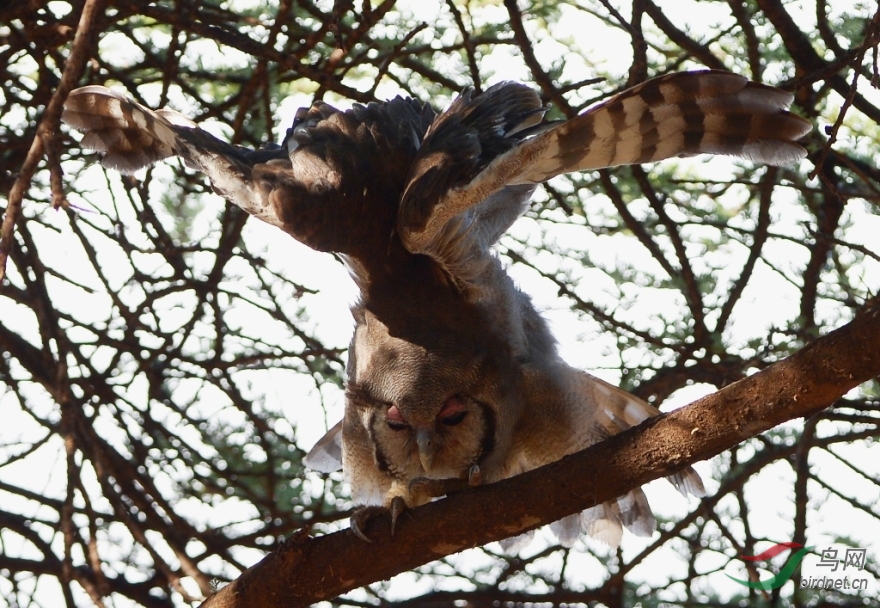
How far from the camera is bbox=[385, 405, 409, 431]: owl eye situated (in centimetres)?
319

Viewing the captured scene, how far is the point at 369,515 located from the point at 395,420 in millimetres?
460

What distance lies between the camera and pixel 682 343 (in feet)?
12.5

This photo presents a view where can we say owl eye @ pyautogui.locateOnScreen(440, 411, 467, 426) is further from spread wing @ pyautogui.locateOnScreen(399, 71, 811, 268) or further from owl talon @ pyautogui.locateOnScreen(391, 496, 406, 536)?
spread wing @ pyautogui.locateOnScreen(399, 71, 811, 268)

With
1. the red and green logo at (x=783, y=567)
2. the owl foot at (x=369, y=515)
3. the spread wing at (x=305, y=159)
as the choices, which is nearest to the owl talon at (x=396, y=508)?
the owl foot at (x=369, y=515)

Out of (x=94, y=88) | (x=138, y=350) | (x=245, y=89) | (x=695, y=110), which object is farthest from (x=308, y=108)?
(x=695, y=110)

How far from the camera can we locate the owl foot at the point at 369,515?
2.76 m

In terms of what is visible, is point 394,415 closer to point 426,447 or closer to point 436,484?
point 426,447

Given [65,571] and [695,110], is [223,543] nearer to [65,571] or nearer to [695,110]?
[65,571]

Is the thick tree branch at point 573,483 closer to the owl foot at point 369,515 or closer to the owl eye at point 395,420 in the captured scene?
the owl foot at point 369,515

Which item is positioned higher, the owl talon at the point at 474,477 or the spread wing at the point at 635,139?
the spread wing at the point at 635,139

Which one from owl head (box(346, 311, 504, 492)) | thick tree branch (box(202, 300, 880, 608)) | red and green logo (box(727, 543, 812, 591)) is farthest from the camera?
red and green logo (box(727, 543, 812, 591))

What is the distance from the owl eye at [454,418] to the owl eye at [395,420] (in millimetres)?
131

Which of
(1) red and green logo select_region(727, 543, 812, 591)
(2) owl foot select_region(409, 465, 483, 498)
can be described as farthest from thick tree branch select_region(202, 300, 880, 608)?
(1) red and green logo select_region(727, 543, 812, 591)

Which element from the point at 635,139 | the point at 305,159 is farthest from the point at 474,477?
the point at 635,139
